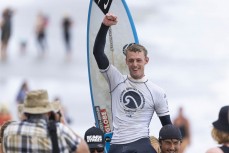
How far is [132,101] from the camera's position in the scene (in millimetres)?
8898

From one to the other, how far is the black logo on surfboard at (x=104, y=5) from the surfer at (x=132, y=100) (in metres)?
1.19

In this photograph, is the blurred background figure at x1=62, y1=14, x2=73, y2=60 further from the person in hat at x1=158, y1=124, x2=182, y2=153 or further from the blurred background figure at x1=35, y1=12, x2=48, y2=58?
the person in hat at x1=158, y1=124, x2=182, y2=153

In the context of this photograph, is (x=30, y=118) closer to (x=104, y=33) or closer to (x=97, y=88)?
(x=104, y=33)

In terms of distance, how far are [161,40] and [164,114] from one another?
2273cm

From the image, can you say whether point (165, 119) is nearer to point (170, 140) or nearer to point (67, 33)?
point (170, 140)

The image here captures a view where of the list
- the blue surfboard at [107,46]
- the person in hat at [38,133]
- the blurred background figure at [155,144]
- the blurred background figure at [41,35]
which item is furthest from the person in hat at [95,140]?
the blurred background figure at [41,35]

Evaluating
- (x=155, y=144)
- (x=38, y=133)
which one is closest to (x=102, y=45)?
(x=155, y=144)

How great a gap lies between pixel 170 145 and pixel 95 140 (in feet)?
2.27

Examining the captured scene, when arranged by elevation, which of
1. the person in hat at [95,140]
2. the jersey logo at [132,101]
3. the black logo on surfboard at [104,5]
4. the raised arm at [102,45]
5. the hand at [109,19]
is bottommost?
the person in hat at [95,140]

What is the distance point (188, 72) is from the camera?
2873 centimetres

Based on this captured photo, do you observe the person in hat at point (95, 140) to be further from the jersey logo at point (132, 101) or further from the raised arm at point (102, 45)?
the raised arm at point (102, 45)

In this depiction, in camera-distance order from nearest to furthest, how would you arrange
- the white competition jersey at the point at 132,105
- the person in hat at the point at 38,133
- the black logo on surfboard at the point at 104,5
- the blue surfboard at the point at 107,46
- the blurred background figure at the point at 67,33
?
the person in hat at the point at 38,133 < the white competition jersey at the point at 132,105 < the blue surfboard at the point at 107,46 < the black logo on surfboard at the point at 104,5 < the blurred background figure at the point at 67,33

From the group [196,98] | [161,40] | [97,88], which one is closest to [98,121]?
[97,88]

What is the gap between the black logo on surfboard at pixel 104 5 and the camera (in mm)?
10031
